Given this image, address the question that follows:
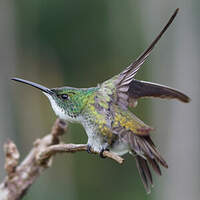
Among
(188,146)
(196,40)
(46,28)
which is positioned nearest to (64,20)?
(46,28)

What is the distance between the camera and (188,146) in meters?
11.7

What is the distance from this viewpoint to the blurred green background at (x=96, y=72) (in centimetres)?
1225

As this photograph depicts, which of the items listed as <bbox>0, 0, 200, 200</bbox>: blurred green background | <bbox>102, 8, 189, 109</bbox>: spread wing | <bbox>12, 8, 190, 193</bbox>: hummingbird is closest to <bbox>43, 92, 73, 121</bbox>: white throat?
<bbox>12, 8, 190, 193</bbox>: hummingbird

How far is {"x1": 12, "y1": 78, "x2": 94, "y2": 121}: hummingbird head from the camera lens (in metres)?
3.49

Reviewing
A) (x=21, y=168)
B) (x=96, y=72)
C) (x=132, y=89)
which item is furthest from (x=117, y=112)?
(x=96, y=72)

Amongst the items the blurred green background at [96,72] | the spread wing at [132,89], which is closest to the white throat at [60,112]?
the spread wing at [132,89]

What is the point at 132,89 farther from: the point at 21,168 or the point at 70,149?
the point at 21,168

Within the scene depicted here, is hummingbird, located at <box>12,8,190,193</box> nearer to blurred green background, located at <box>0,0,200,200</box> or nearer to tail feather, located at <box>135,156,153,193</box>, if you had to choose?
tail feather, located at <box>135,156,153,193</box>

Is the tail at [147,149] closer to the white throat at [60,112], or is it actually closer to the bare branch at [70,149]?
the bare branch at [70,149]

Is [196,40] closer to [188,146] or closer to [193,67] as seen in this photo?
[193,67]

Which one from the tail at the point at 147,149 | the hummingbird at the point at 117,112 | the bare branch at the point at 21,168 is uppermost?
the hummingbird at the point at 117,112

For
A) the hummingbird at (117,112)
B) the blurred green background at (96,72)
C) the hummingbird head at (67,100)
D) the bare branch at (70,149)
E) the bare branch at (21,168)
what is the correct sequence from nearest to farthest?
the bare branch at (70,149)
the hummingbird at (117,112)
the hummingbird head at (67,100)
the bare branch at (21,168)
the blurred green background at (96,72)

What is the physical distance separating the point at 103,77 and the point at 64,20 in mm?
2365

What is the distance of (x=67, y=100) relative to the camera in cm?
355
